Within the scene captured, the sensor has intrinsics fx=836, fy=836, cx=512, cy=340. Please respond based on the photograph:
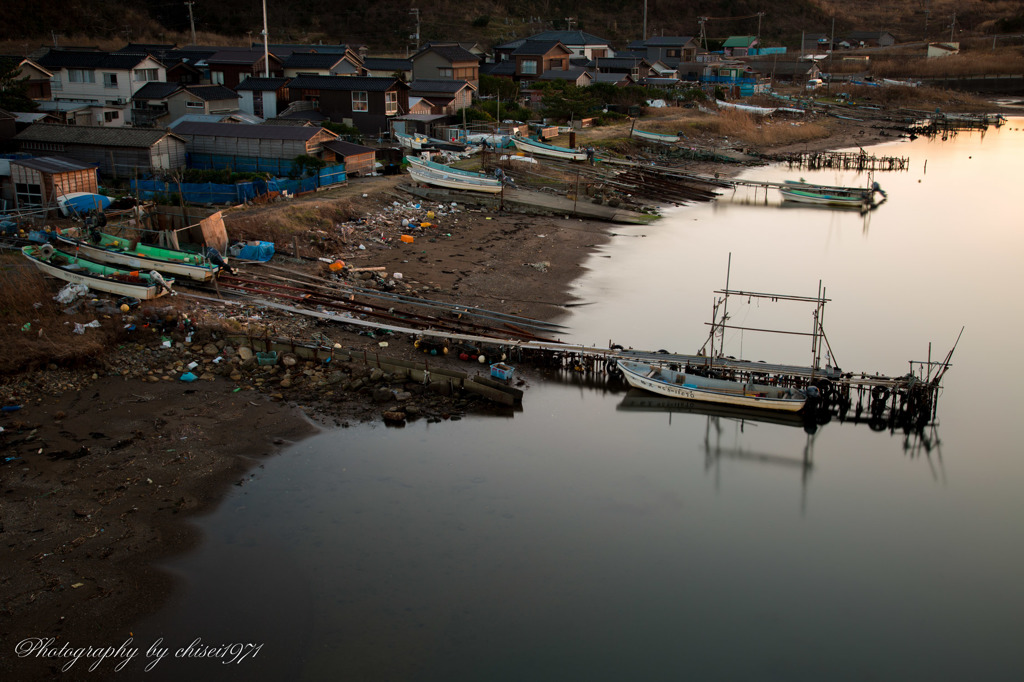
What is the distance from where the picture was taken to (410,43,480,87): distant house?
198 feet

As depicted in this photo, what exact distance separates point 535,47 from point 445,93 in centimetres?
2123

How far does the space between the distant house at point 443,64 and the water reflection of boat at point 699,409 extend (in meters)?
43.6

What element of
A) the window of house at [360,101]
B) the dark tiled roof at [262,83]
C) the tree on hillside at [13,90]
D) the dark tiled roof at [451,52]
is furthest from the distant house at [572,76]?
the tree on hillside at [13,90]

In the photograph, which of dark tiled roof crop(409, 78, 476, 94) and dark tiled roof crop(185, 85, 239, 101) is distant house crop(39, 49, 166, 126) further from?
dark tiled roof crop(409, 78, 476, 94)

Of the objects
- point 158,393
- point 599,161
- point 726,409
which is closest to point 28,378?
point 158,393

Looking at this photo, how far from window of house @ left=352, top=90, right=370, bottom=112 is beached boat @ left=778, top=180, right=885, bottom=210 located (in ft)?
81.3

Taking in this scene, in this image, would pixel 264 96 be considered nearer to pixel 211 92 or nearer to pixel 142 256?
pixel 211 92

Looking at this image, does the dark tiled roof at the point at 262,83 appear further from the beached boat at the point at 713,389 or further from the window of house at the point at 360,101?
the beached boat at the point at 713,389

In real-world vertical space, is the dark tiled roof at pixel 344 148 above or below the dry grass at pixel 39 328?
above

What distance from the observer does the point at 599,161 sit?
4994 centimetres

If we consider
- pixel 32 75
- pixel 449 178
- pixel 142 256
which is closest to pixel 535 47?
pixel 449 178

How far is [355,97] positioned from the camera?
4897cm

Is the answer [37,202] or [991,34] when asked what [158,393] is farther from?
[991,34]

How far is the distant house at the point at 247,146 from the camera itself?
124 ft
